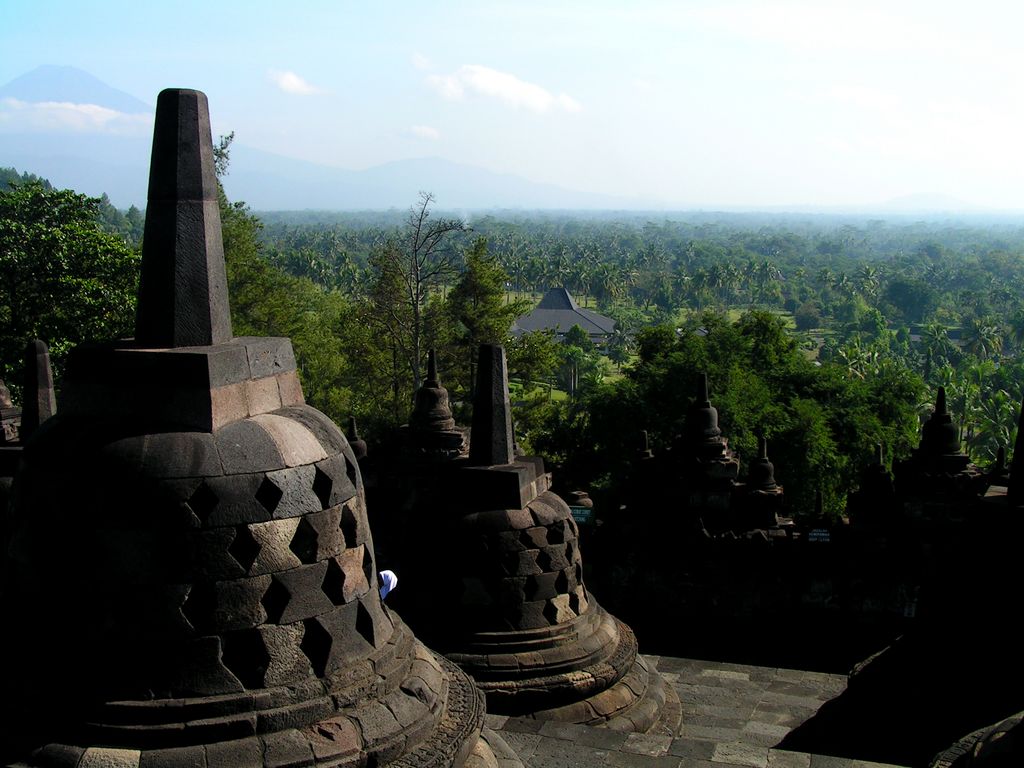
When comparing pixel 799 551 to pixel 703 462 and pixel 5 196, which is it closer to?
pixel 703 462

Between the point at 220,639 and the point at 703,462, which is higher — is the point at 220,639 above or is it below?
above

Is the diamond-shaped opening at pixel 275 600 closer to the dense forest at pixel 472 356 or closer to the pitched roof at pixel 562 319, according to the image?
the dense forest at pixel 472 356

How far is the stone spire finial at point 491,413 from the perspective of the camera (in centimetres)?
718

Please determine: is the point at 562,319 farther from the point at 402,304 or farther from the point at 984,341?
the point at 402,304

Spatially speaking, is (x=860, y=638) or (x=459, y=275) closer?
(x=860, y=638)

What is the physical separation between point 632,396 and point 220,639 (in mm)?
20587

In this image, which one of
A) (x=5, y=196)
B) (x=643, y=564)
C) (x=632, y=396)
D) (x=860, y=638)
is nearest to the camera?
(x=860, y=638)

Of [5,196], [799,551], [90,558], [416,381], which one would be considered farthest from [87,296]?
Answer: [90,558]

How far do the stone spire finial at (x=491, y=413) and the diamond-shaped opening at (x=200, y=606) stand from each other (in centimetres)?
363

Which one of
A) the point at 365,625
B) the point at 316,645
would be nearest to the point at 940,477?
the point at 365,625

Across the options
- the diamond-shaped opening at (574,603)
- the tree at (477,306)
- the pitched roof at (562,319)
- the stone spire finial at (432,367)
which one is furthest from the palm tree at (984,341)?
the diamond-shaped opening at (574,603)

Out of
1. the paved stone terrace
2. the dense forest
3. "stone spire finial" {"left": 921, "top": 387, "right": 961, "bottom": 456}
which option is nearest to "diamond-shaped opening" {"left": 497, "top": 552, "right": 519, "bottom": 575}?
the paved stone terrace

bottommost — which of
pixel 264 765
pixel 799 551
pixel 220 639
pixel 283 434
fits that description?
pixel 799 551

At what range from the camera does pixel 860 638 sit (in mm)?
11969
